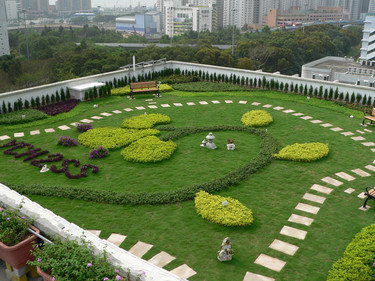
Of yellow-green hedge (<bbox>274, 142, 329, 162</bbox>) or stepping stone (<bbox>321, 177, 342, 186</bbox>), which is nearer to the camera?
stepping stone (<bbox>321, 177, 342, 186</bbox>)

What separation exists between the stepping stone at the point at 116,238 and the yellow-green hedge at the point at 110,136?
491 centimetres

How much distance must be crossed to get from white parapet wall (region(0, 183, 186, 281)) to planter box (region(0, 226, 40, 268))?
1.15 feet

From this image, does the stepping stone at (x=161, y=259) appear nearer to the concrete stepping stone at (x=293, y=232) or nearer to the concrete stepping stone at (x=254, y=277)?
the concrete stepping stone at (x=254, y=277)

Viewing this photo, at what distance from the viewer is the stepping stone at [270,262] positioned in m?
6.59

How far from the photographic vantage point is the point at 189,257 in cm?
684

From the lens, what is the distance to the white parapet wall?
484cm

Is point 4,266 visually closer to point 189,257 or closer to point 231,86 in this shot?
point 189,257

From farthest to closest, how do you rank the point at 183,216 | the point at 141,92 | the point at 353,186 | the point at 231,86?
the point at 231,86
the point at 141,92
the point at 353,186
the point at 183,216

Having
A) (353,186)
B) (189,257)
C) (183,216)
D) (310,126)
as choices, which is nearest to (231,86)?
(310,126)

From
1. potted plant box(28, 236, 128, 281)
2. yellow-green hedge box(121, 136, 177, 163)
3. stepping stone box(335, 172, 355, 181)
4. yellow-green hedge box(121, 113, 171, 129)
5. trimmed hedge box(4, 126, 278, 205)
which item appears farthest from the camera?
yellow-green hedge box(121, 113, 171, 129)

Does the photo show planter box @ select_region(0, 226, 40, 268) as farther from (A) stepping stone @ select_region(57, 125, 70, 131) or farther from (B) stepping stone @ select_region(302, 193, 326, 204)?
(A) stepping stone @ select_region(57, 125, 70, 131)

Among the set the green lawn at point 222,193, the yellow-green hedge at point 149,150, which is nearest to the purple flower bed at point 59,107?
the green lawn at point 222,193

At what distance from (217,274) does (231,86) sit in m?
15.6

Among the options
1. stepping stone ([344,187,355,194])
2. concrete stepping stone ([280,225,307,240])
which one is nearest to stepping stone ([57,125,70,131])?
concrete stepping stone ([280,225,307,240])
